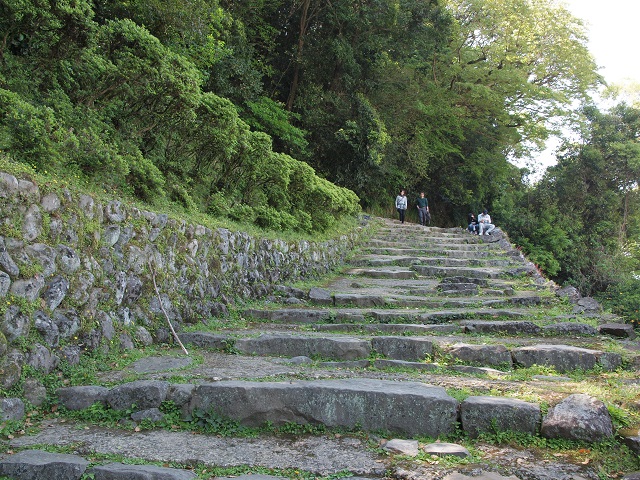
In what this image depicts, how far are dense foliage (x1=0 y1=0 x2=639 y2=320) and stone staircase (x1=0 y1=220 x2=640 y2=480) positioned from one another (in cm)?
268

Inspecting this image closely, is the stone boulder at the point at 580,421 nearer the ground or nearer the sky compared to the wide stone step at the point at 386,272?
nearer the ground

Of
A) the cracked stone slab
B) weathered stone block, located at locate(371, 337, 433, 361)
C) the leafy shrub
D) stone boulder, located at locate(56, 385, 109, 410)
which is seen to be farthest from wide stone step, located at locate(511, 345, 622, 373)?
stone boulder, located at locate(56, 385, 109, 410)

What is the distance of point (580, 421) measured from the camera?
12.8 feet

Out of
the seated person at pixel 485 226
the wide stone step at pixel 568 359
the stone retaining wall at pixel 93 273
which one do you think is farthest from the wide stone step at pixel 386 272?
the seated person at pixel 485 226

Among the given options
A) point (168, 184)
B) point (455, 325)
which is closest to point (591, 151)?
point (455, 325)

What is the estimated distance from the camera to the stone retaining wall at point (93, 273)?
4.34m

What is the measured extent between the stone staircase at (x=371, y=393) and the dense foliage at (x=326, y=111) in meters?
2.68

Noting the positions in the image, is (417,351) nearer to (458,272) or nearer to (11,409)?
(11,409)

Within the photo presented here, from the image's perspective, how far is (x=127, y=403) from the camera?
4371 mm

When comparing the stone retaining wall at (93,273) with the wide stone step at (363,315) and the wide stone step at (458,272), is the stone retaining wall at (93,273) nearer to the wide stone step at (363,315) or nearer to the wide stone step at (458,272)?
the wide stone step at (363,315)

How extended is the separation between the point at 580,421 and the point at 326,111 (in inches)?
595

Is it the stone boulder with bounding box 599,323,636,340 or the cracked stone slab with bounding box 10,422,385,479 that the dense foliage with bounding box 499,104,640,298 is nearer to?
the stone boulder with bounding box 599,323,636,340

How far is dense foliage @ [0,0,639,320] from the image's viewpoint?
661cm

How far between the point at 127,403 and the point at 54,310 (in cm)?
115
